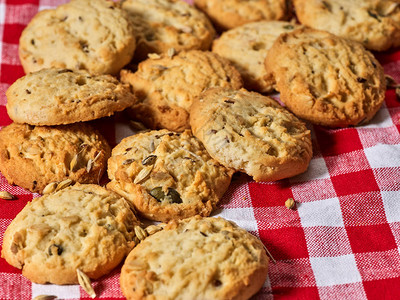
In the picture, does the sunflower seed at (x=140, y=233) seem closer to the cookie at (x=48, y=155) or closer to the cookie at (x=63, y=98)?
the cookie at (x=48, y=155)

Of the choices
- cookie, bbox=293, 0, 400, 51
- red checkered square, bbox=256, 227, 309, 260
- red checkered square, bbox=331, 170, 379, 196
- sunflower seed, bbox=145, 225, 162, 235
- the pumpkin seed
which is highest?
cookie, bbox=293, 0, 400, 51

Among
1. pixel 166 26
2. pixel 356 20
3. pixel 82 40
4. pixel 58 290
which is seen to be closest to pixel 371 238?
pixel 58 290

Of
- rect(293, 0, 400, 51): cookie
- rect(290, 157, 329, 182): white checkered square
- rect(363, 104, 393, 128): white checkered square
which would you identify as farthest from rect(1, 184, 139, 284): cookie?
rect(293, 0, 400, 51): cookie

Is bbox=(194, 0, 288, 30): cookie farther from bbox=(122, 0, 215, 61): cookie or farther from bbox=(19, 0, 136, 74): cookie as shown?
bbox=(19, 0, 136, 74): cookie

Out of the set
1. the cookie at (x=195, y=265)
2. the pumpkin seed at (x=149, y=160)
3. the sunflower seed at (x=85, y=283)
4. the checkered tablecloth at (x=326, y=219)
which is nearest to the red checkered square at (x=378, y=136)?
the checkered tablecloth at (x=326, y=219)

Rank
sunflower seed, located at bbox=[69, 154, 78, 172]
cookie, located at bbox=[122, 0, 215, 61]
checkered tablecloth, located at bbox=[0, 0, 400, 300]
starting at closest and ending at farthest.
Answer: checkered tablecloth, located at bbox=[0, 0, 400, 300], sunflower seed, located at bbox=[69, 154, 78, 172], cookie, located at bbox=[122, 0, 215, 61]

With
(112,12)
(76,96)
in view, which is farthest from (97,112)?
(112,12)

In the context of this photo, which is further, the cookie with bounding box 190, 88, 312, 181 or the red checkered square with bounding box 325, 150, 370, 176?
the red checkered square with bounding box 325, 150, 370, 176

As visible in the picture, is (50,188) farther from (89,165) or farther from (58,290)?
(58,290)
